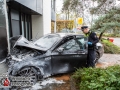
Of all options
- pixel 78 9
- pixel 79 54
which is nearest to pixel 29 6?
pixel 79 54

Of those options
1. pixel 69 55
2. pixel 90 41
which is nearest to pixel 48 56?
pixel 69 55

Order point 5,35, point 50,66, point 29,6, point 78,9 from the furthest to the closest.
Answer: point 78,9, point 29,6, point 50,66, point 5,35

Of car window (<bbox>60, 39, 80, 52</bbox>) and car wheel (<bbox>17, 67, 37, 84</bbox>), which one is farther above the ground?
car window (<bbox>60, 39, 80, 52</bbox>)

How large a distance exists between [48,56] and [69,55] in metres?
0.75

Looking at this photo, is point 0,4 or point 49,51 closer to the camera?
point 0,4

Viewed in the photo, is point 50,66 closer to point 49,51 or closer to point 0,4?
point 49,51

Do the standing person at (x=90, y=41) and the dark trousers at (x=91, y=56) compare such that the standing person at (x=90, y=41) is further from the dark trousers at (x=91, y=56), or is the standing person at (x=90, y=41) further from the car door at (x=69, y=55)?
the car door at (x=69, y=55)

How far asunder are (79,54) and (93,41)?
26.3 inches

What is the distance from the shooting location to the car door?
4.49 metres

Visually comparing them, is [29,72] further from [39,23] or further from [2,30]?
[39,23]

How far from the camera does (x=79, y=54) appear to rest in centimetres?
476

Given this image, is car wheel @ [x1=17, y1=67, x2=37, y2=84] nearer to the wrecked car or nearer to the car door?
the wrecked car

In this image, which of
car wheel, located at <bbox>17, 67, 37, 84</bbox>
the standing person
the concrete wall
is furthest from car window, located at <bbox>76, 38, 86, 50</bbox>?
the concrete wall

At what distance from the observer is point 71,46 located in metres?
4.75
